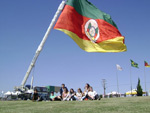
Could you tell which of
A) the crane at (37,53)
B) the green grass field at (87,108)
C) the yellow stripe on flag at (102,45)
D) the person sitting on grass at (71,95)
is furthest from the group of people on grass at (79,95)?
the crane at (37,53)

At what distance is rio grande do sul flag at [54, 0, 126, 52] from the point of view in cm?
1371

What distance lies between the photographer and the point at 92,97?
49.4 ft

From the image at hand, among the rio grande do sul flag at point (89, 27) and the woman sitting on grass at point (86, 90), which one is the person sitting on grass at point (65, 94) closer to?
the woman sitting on grass at point (86, 90)

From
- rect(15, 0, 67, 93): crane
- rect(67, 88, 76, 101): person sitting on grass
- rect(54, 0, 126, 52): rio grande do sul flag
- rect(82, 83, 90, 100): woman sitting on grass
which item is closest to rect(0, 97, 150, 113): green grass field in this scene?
rect(54, 0, 126, 52): rio grande do sul flag

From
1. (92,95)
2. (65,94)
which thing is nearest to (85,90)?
(92,95)

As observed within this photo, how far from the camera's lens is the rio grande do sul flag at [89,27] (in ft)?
45.0

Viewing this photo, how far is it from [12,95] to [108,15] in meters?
19.5

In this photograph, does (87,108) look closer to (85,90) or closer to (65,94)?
(85,90)

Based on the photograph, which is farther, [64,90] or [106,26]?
[64,90]

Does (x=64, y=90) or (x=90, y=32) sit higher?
(x=90, y=32)

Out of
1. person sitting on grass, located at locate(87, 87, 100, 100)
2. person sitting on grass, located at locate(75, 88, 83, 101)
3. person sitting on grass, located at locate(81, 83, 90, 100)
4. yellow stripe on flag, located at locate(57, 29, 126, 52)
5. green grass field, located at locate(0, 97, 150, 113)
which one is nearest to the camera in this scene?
green grass field, located at locate(0, 97, 150, 113)

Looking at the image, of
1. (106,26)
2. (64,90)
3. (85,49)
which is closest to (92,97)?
(64,90)

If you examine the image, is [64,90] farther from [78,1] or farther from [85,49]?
[78,1]

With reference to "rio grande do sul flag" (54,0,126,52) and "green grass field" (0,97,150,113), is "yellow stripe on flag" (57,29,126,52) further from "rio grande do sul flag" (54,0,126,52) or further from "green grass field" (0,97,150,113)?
"green grass field" (0,97,150,113)
